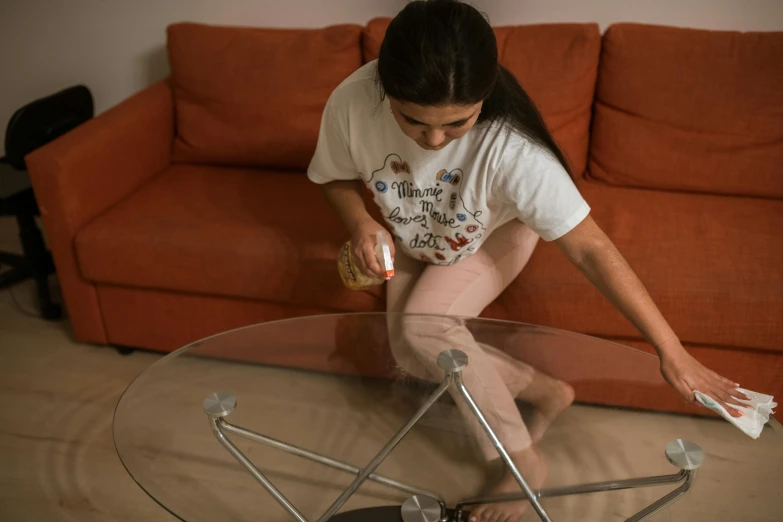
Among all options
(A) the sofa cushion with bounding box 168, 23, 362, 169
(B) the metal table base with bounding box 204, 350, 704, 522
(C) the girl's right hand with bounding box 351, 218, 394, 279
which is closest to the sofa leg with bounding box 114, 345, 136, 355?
(A) the sofa cushion with bounding box 168, 23, 362, 169

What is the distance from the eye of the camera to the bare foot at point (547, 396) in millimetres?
1176

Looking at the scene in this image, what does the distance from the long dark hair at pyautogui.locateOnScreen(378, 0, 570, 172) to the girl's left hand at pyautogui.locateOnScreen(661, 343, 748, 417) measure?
20.7 inches

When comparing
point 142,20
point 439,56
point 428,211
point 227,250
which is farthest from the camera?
point 142,20

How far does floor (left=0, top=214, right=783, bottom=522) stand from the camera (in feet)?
3.33

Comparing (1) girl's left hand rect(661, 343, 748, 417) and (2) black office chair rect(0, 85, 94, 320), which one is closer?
(1) girl's left hand rect(661, 343, 748, 417)

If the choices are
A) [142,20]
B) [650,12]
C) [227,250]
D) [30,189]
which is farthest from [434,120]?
[142,20]

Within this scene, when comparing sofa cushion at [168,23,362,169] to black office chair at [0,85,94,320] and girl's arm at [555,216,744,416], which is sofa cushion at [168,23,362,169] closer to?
black office chair at [0,85,94,320]

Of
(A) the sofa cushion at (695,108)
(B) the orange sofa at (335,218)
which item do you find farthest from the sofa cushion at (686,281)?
(A) the sofa cushion at (695,108)

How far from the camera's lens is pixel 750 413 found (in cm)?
100

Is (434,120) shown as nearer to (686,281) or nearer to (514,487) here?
(514,487)

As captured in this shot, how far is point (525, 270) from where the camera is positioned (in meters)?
1.48

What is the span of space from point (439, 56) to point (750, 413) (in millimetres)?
704

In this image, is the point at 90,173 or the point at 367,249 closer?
the point at 367,249

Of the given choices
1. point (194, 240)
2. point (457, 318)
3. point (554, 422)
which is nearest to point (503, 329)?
point (457, 318)
